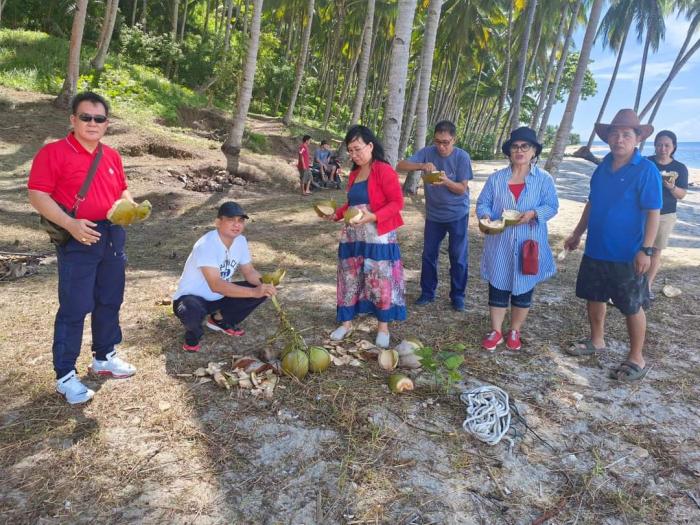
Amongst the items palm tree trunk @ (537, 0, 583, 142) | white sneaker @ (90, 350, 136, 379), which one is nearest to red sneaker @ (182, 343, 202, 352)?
white sneaker @ (90, 350, 136, 379)

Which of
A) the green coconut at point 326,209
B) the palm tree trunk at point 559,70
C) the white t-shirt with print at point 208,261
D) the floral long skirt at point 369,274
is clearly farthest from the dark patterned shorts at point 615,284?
the palm tree trunk at point 559,70

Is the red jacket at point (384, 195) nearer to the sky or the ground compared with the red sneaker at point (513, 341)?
nearer to the sky

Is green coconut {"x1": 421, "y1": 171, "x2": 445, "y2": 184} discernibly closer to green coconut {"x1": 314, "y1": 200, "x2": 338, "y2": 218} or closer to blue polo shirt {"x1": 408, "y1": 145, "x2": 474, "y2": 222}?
blue polo shirt {"x1": 408, "y1": 145, "x2": 474, "y2": 222}

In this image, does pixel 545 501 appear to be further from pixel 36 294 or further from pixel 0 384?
pixel 36 294

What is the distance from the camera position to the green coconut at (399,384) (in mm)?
3441

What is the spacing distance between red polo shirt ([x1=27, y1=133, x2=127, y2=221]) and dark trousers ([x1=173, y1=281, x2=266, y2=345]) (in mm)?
1072

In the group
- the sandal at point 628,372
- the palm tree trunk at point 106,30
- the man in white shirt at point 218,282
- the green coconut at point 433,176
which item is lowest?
the sandal at point 628,372

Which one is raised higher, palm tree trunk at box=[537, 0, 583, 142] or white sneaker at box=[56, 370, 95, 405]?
palm tree trunk at box=[537, 0, 583, 142]

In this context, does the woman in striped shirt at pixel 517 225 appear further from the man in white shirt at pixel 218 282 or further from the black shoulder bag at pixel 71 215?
the black shoulder bag at pixel 71 215

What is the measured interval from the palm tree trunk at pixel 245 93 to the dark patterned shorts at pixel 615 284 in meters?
10.3

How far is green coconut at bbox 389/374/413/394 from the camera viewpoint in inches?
135

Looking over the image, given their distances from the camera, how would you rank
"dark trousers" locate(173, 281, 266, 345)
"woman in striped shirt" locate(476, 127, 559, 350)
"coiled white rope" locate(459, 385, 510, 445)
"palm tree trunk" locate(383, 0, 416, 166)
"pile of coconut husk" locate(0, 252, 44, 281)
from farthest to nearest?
"palm tree trunk" locate(383, 0, 416, 166)
"pile of coconut husk" locate(0, 252, 44, 281)
"woman in striped shirt" locate(476, 127, 559, 350)
"dark trousers" locate(173, 281, 266, 345)
"coiled white rope" locate(459, 385, 510, 445)

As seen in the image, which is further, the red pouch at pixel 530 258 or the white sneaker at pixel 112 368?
the red pouch at pixel 530 258

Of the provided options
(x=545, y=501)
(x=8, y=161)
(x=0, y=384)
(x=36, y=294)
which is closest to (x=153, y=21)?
(x=8, y=161)
